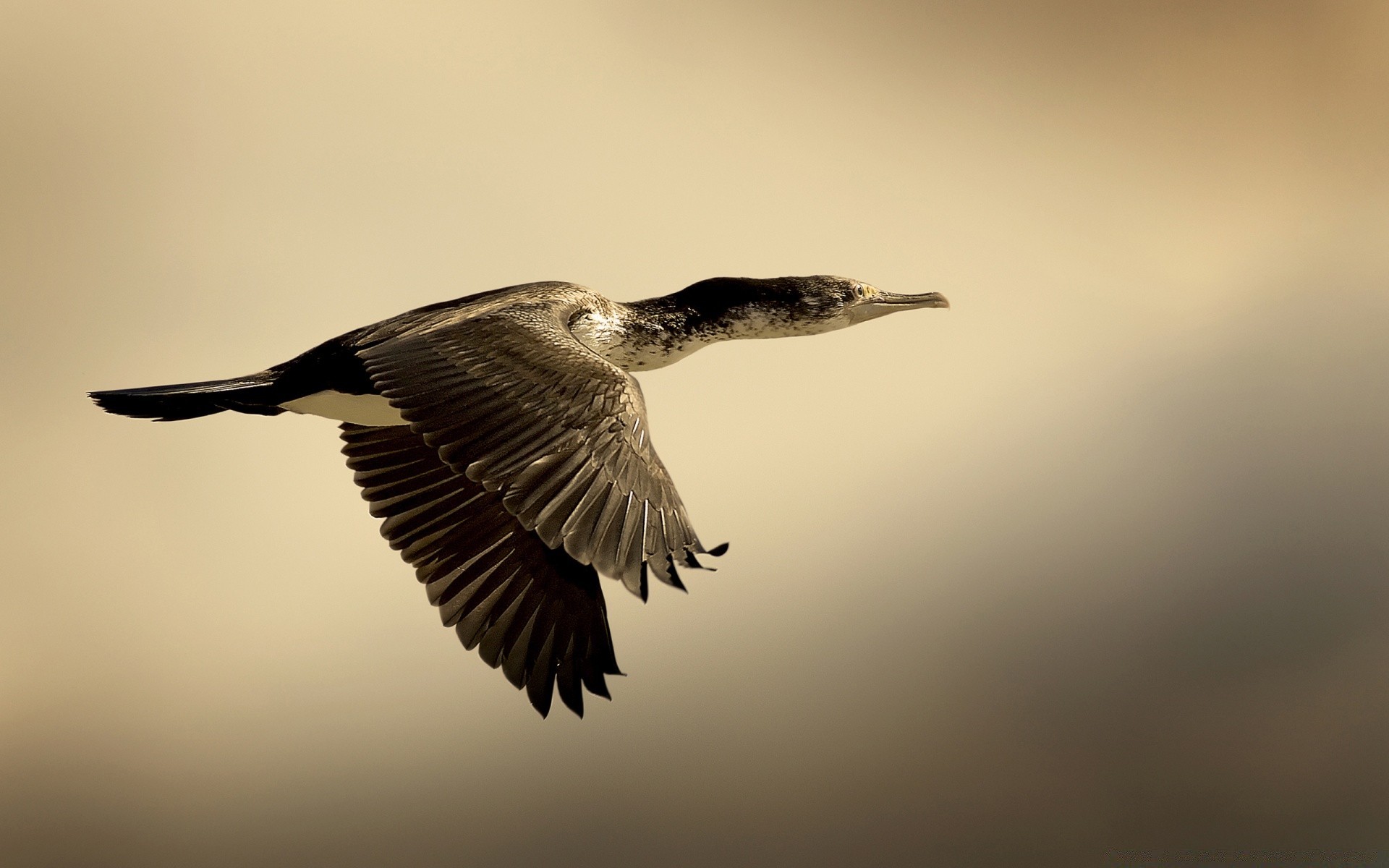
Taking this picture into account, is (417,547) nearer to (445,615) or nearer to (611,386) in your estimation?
(445,615)

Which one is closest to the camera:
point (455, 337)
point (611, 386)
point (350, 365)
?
point (611, 386)

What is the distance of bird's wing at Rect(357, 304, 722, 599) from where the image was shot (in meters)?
2.18

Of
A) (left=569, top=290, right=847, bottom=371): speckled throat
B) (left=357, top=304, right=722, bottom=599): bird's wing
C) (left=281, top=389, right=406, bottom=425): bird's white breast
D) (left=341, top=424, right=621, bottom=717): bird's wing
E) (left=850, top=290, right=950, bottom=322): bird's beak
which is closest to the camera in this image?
(left=357, top=304, right=722, bottom=599): bird's wing

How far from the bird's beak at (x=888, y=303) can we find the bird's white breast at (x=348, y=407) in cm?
113

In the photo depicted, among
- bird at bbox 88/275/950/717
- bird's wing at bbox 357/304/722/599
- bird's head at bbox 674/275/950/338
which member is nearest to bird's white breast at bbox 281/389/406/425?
bird at bbox 88/275/950/717

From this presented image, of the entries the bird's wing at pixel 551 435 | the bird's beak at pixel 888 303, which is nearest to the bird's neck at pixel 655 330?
the bird's beak at pixel 888 303

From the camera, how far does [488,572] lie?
2.87m

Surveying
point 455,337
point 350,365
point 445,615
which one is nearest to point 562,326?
point 455,337

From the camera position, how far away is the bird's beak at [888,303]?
330 centimetres

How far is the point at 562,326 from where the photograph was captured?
8.84 ft

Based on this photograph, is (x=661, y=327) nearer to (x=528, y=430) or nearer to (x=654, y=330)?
(x=654, y=330)

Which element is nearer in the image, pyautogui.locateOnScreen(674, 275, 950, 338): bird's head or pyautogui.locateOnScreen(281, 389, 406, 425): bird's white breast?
pyautogui.locateOnScreen(281, 389, 406, 425): bird's white breast

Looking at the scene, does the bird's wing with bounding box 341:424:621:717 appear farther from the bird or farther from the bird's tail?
the bird's tail

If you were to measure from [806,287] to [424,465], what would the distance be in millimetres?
987
